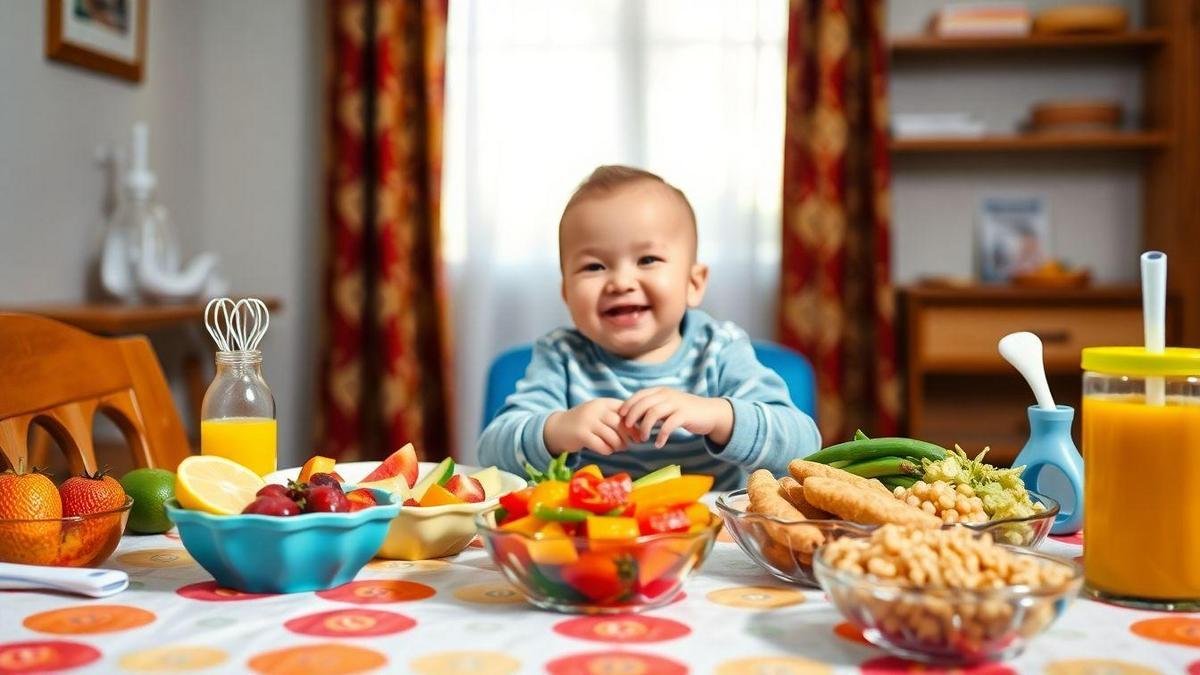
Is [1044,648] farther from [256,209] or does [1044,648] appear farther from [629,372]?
[256,209]

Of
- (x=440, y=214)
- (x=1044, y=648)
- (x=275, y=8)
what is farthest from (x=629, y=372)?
(x=275, y=8)

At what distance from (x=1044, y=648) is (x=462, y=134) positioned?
3.26 m

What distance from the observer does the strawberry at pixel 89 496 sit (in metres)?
1.00

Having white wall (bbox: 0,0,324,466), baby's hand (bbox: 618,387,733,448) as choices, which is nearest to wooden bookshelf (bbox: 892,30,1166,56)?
white wall (bbox: 0,0,324,466)

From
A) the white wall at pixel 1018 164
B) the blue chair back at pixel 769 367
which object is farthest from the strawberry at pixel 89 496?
the white wall at pixel 1018 164

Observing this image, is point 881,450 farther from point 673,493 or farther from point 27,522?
point 27,522

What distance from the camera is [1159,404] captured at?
882 mm

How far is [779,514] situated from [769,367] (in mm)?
895

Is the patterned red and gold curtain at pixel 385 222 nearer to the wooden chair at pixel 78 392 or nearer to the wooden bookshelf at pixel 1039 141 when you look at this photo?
the wooden bookshelf at pixel 1039 141

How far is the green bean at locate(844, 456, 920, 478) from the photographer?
3.60 ft

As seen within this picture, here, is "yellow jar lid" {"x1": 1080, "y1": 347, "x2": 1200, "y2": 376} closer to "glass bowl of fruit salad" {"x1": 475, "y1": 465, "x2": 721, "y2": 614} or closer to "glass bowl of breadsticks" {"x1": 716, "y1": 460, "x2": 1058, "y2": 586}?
"glass bowl of breadsticks" {"x1": 716, "y1": 460, "x2": 1058, "y2": 586}

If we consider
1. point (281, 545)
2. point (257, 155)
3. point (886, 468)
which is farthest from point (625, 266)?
point (257, 155)

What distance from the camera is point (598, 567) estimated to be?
840 millimetres

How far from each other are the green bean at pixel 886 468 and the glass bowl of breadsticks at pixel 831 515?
8 centimetres
